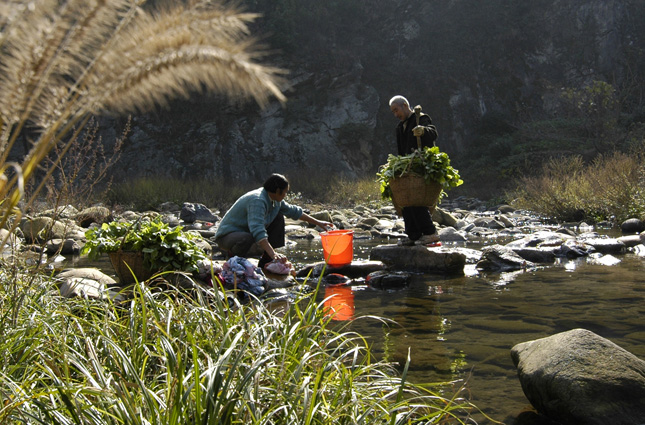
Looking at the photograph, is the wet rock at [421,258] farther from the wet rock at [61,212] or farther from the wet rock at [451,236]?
the wet rock at [61,212]

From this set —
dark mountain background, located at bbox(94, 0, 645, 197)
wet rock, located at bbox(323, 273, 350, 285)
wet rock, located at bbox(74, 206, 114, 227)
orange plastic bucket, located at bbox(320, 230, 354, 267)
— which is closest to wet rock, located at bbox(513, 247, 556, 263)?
orange plastic bucket, located at bbox(320, 230, 354, 267)

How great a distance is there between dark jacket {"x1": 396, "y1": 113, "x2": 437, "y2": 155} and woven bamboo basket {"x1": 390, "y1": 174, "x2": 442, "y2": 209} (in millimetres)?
517

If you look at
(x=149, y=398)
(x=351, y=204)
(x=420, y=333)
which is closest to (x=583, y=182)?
(x=351, y=204)

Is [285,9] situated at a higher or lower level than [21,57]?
higher

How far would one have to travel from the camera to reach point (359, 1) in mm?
33500

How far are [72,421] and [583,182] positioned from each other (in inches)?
595

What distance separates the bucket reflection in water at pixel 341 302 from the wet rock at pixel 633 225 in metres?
7.98

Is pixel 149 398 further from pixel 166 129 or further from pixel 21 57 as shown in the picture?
pixel 166 129

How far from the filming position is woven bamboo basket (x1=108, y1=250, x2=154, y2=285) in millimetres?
5996

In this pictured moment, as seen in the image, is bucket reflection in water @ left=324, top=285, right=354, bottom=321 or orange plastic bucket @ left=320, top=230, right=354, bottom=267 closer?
bucket reflection in water @ left=324, top=285, right=354, bottom=321

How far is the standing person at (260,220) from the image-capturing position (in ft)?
23.0

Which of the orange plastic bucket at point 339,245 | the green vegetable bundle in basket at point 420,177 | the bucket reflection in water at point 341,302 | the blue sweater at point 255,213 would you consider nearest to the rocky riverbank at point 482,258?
the orange plastic bucket at point 339,245

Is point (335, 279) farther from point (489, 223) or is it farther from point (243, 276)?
point (489, 223)

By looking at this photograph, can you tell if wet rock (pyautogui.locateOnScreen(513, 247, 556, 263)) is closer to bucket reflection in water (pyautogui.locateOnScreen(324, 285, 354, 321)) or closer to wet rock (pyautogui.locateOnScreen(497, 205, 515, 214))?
bucket reflection in water (pyautogui.locateOnScreen(324, 285, 354, 321))
